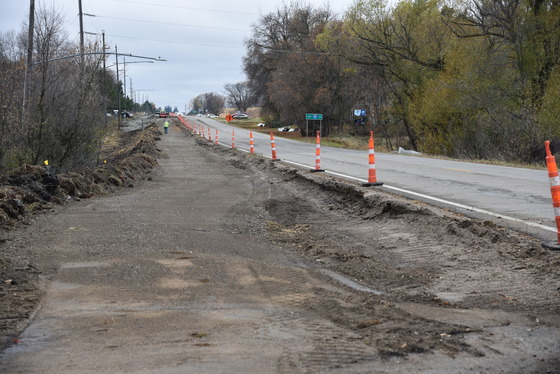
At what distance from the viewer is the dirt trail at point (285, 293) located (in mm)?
4141

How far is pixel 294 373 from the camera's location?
3.83 metres

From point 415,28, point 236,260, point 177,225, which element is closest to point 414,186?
point 177,225

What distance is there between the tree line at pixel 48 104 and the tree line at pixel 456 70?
1865 cm

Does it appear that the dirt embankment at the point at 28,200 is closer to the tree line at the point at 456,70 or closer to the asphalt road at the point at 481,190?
the asphalt road at the point at 481,190

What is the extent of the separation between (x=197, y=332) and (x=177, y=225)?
17.6ft

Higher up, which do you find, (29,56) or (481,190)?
(29,56)

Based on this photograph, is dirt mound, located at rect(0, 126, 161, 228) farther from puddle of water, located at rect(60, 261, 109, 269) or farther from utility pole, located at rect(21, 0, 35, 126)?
utility pole, located at rect(21, 0, 35, 126)

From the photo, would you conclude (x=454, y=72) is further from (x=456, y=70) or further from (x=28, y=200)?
(x=28, y=200)

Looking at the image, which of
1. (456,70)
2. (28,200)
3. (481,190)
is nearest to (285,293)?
(28,200)

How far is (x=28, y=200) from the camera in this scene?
454 inches

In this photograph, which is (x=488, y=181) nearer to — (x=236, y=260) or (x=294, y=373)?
(x=236, y=260)

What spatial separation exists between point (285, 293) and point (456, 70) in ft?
115

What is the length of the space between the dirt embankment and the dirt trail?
18 cm

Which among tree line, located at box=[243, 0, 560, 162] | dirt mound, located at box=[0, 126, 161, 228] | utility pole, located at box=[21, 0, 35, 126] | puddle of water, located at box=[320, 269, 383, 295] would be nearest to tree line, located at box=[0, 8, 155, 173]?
utility pole, located at box=[21, 0, 35, 126]
